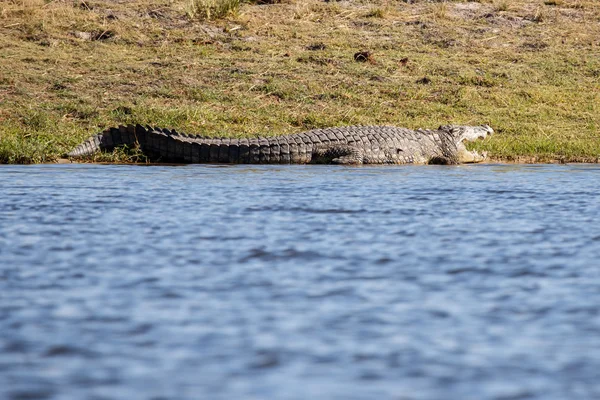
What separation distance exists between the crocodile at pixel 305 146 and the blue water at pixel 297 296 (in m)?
3.01

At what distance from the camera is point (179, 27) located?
18094 millimetres

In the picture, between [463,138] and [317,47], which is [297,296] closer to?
[463,138]

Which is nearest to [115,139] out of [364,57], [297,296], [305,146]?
[305,146]

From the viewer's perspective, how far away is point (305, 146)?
12242 millimetres

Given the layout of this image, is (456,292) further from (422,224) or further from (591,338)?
(422,224)

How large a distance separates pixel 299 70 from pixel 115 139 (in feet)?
16.1

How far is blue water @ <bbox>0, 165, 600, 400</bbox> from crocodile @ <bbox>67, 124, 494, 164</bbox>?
3.01 meters

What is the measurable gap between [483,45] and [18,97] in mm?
8652

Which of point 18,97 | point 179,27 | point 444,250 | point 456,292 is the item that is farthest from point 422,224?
point 179,27

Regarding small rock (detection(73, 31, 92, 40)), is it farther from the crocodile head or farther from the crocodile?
the crocodile head

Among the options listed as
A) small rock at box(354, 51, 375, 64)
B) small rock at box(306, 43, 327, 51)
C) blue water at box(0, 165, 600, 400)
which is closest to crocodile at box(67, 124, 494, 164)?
blue water at box(0, 165, 600, 400)

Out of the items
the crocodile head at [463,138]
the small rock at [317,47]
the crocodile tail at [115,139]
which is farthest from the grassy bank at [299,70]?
the crocodile head at [463,138]

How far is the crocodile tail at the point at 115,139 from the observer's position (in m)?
12.0

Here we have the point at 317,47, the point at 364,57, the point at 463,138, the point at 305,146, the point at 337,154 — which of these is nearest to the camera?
the point at 305,146
